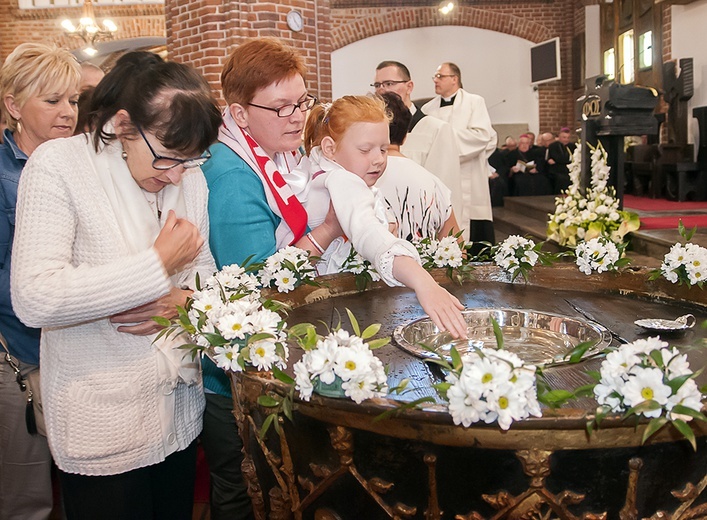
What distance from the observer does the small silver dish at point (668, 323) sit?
5.36 ft

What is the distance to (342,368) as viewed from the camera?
3.90ft

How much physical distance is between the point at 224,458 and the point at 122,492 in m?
0.34

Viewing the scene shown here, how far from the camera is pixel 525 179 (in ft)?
38.3

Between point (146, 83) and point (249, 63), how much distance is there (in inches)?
22.6

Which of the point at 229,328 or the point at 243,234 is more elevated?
the point at 243,234

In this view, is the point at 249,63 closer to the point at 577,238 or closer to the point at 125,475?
the point at 125,475

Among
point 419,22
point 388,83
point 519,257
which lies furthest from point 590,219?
point 419,22

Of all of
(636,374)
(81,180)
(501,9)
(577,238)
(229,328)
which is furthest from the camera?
(501,9)

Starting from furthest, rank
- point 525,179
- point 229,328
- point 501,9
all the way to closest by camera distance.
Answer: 1. point 501,9
2. point 525,179
3. point 229,328

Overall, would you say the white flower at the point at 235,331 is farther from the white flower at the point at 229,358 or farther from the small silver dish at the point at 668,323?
the small silver dish at the point at 668,323

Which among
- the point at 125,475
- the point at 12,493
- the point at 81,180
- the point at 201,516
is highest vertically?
the point at 81,180

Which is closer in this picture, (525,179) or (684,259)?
(684,259)

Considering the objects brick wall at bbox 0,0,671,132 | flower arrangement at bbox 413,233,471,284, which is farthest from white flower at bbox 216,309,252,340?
brick wall at bbox 0,0,671,132

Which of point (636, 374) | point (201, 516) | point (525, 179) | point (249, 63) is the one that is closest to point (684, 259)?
point (636, 374)
